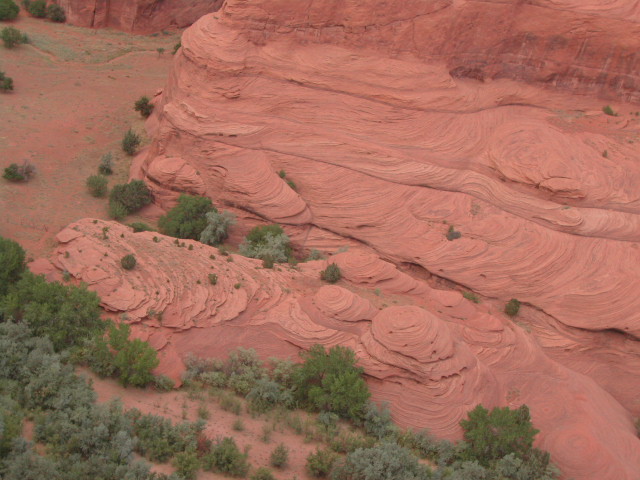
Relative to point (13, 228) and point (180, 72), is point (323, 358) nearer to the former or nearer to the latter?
point (13, 228)

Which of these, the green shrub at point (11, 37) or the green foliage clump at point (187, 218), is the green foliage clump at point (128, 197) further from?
the green shrub at point (11, 37)

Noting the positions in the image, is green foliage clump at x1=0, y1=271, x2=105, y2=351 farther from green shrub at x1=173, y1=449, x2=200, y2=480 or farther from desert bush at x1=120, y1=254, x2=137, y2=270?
green shrub at x1=173, y1=449, x2=200, y2=480

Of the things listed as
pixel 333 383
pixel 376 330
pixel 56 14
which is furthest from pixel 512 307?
pixel 56 14

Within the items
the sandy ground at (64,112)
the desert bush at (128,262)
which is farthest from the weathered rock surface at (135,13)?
the desert bush at (128,262)

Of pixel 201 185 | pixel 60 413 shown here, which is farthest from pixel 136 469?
pixel 201 185

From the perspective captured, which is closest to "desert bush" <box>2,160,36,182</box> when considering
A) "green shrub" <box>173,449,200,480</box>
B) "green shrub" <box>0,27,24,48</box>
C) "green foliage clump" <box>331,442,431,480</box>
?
"green shrub" <box>0,27,24,48</box>
